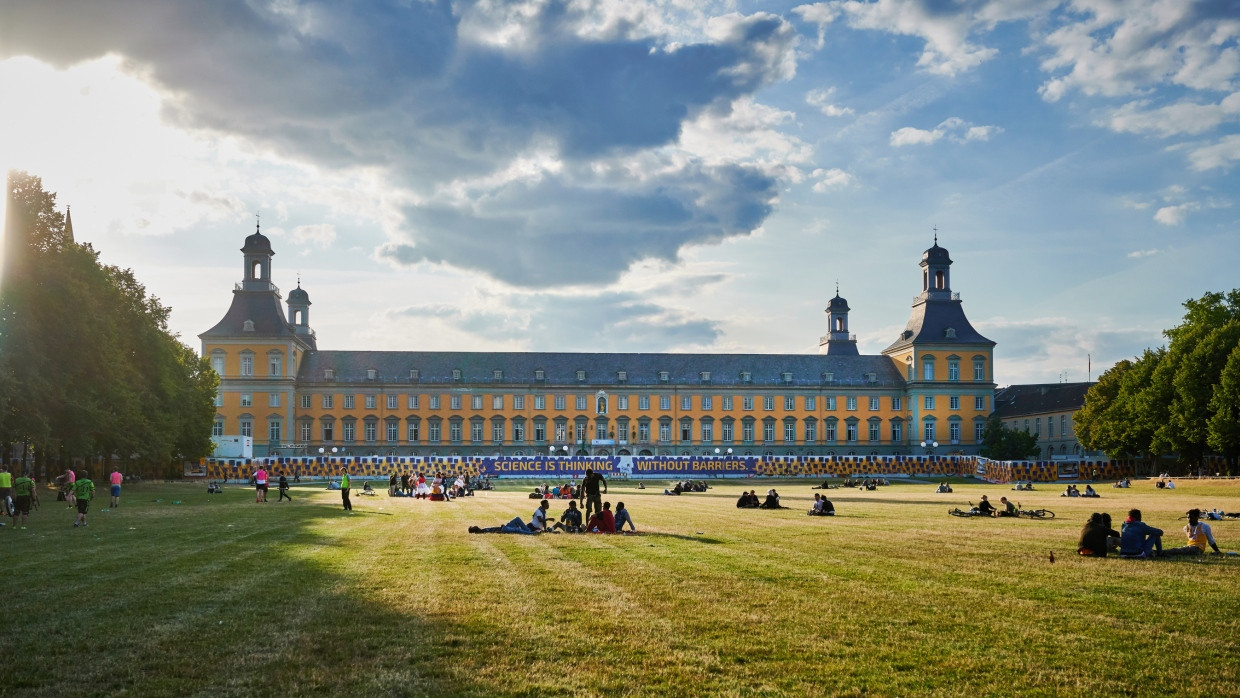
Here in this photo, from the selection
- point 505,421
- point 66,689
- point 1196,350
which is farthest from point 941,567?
point 505,421

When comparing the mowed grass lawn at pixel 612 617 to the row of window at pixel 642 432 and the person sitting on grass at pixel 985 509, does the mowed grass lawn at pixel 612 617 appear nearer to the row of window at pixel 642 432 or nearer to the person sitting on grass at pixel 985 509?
the person sitting on grass at pixel 985 509

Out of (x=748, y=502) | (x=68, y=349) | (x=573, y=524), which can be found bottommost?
(x=748, y=502)

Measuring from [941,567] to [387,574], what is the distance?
8838mm

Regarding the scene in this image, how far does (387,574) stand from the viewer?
49.1ft

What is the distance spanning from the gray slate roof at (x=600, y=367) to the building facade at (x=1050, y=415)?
13.9m

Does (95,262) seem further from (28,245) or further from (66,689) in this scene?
(66,689)

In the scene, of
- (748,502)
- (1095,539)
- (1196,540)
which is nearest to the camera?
(1095,539)

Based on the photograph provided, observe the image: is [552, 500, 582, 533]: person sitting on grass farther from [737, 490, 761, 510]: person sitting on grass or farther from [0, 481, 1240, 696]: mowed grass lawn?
[737, 490, 761, 510]: person sitting on grass

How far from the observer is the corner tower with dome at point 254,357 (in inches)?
3688

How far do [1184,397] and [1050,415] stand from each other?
3813 cm

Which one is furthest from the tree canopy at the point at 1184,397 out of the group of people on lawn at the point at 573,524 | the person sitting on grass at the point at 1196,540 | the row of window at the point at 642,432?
the group of people on lawn at the point at 573,524

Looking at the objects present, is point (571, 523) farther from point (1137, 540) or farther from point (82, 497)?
point (82, 497)

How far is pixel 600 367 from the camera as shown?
104500mm

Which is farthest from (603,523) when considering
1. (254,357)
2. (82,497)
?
(254,357)
